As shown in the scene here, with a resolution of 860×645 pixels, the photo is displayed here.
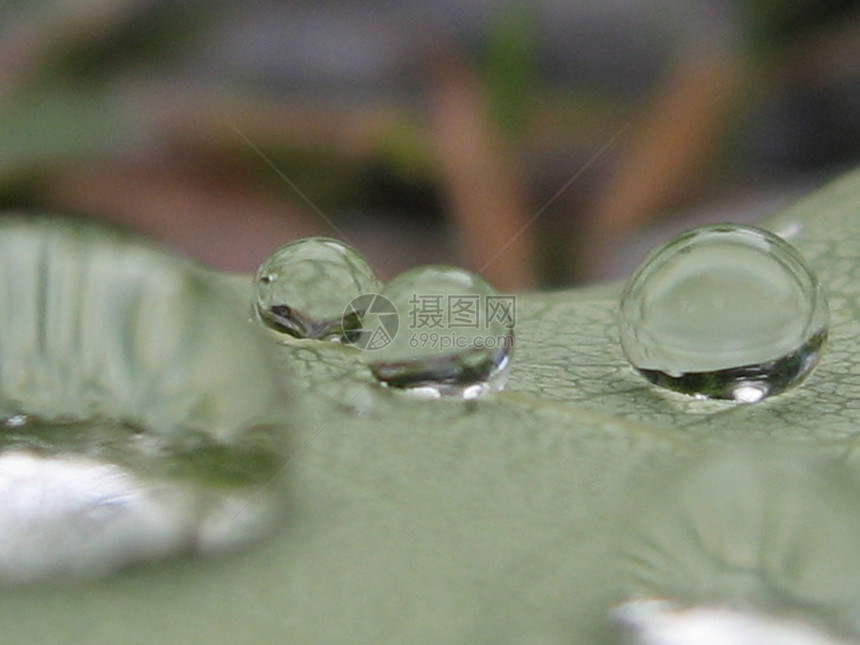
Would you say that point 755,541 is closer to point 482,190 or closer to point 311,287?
point 311,287

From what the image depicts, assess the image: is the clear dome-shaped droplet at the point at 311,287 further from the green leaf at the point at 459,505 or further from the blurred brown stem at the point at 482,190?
the blurred brown stem at the point at 482,190

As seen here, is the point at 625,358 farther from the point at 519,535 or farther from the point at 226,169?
the point at 226,169

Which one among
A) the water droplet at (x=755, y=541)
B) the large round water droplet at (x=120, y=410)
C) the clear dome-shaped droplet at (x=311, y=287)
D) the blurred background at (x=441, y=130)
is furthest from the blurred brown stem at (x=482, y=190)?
the water droplet at (x=755, y=541)

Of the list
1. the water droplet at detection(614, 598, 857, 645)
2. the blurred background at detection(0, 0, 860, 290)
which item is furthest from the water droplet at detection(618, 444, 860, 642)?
the blurred background at detection(0, 0, 860, 290)

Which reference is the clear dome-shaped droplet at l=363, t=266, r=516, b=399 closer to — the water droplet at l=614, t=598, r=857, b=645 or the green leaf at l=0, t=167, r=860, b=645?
the green leaf at l=0, t=167, r=860, b=645

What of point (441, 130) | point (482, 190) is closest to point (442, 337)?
point (482, 190)
